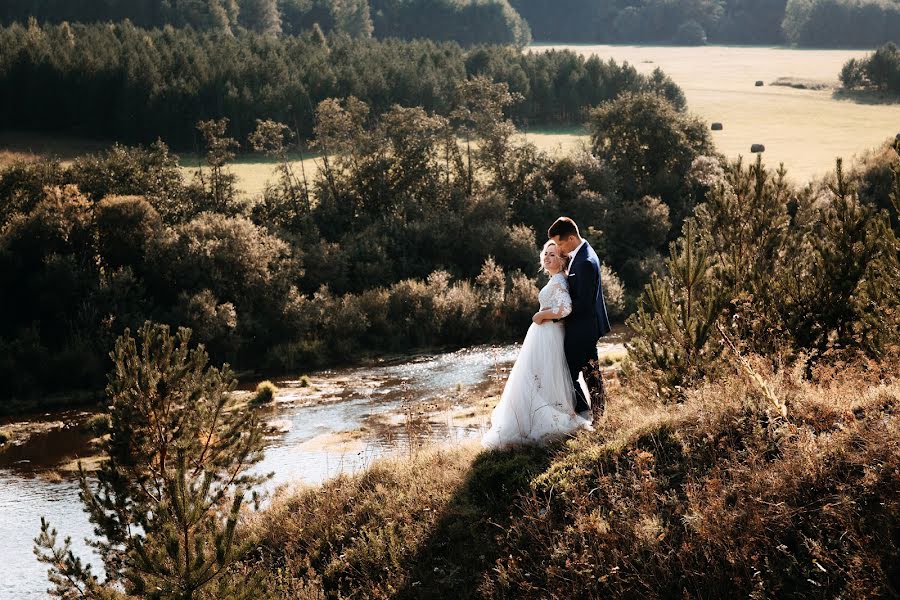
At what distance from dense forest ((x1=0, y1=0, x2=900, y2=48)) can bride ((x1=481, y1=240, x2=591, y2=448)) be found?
8282 centimetres

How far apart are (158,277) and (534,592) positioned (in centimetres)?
3160

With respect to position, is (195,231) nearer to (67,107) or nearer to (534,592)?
(67,107)

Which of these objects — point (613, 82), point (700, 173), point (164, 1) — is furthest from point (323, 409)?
point (164, 1)

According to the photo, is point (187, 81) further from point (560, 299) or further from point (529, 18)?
point (529, 18)

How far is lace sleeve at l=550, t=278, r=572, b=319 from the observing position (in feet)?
39.4

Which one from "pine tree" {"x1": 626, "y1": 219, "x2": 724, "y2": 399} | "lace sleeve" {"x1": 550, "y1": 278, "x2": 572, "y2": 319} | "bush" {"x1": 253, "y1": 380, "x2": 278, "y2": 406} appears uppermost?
"lace sleeve" {"x1": 550, "y1": 278, "x2": 572, "y2": 319}

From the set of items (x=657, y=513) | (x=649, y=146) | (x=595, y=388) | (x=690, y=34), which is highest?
(x=690, y=34)

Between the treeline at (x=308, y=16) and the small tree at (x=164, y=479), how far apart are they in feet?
243

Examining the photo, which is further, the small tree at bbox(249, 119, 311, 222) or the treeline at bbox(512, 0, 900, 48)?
the treeline at bbox(512, 0, 900, 48)

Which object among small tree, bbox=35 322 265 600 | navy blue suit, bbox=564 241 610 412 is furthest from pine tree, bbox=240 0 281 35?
small tree, bbox=35 322 265 600

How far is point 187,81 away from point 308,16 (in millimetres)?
56013

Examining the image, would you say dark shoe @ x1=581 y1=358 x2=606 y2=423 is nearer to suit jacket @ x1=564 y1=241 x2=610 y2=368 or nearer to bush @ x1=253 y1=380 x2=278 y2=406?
suit jacket @ x1=564 y1=241 x2=610 y2=368

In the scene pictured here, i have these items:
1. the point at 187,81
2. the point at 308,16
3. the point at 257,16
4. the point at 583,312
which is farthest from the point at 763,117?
the point at 583,312

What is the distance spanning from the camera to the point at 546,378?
12219 millimetres
